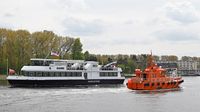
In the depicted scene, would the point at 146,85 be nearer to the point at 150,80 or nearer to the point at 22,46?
the point at 150,80

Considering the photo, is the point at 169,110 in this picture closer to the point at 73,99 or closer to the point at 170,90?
the point at 73,99

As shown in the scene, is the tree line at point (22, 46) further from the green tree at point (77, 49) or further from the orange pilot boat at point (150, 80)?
the orange pilot boat at point (150, 80)

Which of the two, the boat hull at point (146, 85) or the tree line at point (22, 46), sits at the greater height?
the tree line at point (22, 46)

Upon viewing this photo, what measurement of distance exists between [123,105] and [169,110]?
7.79 metres

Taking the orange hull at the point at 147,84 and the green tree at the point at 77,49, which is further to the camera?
the green tree at the point at 77,49

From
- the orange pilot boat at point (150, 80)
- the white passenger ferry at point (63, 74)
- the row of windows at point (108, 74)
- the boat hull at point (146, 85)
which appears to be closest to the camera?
the boat hull at point (146, 85)

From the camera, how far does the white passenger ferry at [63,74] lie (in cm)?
9862

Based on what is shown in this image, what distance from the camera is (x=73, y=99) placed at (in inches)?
2635

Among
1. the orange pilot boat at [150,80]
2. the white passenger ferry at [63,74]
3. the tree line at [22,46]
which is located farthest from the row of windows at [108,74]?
the tree line at [22,46]

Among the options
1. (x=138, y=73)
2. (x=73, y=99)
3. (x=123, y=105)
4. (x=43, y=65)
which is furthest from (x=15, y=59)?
(x=123, y=105)

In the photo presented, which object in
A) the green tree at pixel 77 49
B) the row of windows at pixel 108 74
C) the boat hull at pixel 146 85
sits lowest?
the boat hull at pixel 146 85

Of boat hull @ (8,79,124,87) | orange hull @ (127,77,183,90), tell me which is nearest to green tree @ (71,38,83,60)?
boat hull @ (8,79,124,87)

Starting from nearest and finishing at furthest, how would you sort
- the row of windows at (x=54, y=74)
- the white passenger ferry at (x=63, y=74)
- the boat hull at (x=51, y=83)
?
the boat hull at (x=51, y=83) < the white passenger ferry at (x=63, y=74) < the row of windows at (x=54, y=74)

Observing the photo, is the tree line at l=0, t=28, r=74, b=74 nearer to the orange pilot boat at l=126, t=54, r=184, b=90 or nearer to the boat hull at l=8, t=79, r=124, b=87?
the boat hull at l=8, t=79, r=124, b=87
